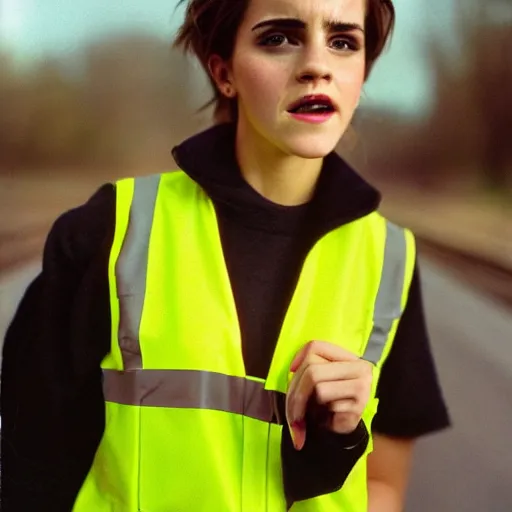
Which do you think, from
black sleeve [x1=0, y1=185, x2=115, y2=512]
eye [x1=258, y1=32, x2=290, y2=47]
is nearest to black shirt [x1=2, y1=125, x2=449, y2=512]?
black sleeve [x1=0, y1=185, x2=115, y2=512]

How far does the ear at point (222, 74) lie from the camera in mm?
712

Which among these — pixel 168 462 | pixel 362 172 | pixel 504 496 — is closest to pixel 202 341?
pixel 168 462

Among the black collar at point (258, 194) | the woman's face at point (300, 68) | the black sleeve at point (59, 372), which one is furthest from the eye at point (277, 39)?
the black sleeve at point (59, 372)

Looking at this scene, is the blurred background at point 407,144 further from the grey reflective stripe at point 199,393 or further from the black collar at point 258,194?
the grey reflective stripe at point 199,393

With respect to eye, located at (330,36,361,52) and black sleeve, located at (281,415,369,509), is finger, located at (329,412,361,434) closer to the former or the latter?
black sleeve, located at (281,415,369,509)

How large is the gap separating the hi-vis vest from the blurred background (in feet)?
0.28

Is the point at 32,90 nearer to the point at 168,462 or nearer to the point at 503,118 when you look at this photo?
the point at 168,462

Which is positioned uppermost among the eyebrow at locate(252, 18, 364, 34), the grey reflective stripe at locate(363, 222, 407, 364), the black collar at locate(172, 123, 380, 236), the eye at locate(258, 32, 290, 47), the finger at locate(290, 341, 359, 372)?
the eyebrow at locate(252, 18, 364, 34)

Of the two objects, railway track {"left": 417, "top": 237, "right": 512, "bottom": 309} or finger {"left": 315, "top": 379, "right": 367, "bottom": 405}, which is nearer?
finger {"left": 315, "top": 379, "right": 367, "bottom": 405}

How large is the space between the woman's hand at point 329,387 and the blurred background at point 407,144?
0.41 ft

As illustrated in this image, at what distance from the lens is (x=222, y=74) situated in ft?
2.35

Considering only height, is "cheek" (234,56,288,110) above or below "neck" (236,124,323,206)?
above

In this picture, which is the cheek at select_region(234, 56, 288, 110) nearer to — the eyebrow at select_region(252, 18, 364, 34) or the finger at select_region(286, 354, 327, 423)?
the eyebrow at select_region(252, 18, 364, 34)

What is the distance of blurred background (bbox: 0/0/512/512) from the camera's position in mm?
728
